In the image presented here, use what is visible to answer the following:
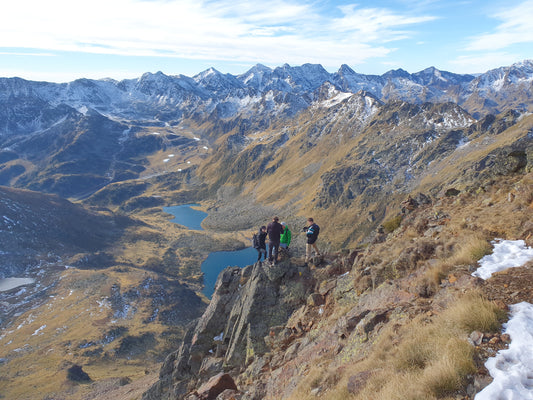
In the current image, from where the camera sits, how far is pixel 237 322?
2500cm

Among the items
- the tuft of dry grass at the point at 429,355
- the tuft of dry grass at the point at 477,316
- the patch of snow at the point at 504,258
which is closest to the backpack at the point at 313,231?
the patch of snow at the point at 504,258

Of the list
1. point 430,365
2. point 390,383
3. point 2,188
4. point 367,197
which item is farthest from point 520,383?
point 2,188

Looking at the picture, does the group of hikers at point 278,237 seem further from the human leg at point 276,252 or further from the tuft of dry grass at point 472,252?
the tuft of dry grass at point 472,252

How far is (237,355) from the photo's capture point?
2244 centimetres

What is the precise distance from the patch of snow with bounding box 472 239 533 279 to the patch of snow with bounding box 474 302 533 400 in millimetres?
3117

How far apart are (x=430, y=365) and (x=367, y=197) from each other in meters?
170

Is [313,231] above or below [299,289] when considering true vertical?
above

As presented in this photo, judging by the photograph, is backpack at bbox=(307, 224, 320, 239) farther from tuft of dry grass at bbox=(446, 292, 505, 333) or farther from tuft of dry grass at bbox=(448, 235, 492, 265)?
tuft of dry grass at bbox=(446, 292, 505, 333)

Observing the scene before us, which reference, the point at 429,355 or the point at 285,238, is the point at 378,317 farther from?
the point at 285,238

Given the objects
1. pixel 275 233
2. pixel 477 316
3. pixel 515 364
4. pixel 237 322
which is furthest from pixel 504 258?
pixel 237 322

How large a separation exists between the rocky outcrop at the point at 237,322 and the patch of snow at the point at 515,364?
15154 millimetres

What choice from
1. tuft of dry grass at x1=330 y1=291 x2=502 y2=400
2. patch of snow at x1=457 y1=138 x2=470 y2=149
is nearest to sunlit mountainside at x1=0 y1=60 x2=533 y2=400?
tuft of dry grass at x1=330 y1=291 x2=502 y2=400

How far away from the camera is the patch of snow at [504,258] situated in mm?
11652

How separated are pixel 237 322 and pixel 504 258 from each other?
1881 centimetres
